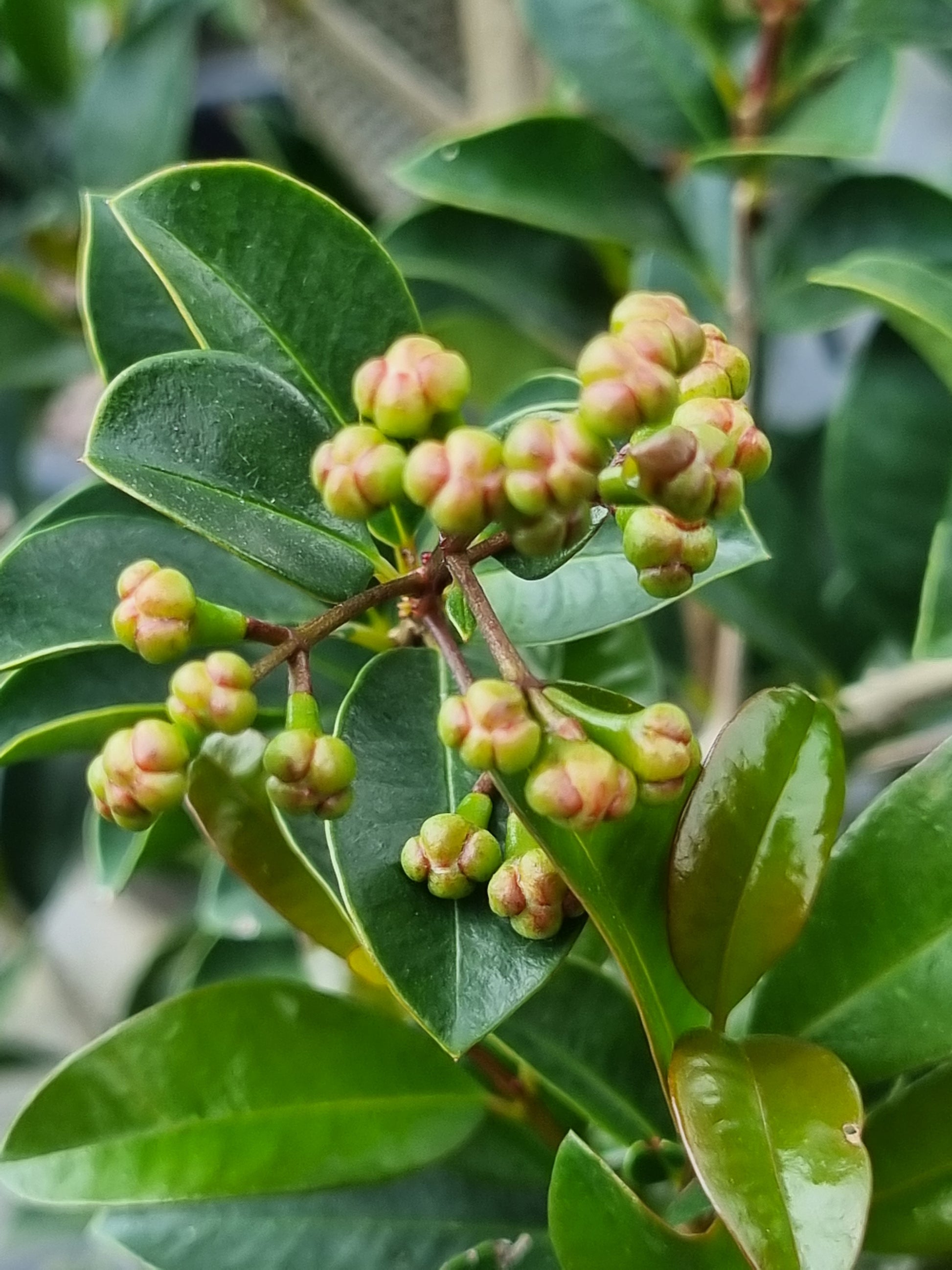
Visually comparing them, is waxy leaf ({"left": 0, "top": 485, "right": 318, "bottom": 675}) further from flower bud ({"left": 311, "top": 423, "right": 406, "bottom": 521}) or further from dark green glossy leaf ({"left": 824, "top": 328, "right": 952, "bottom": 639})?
dark green glossy leaf ({"left": 824, "top": 328, "right": 952, "bottom": 639})

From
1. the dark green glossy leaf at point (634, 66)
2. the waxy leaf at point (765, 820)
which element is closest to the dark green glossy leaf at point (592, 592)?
the waxy leaf at point (765, 820)

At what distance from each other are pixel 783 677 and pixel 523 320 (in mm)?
369

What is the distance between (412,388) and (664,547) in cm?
9

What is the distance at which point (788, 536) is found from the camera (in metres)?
0.86

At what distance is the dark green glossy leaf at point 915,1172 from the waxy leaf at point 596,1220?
0.11 meters

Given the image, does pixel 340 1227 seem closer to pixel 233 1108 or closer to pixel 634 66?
pixel 233 1108

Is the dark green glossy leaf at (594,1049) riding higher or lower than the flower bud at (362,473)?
lower

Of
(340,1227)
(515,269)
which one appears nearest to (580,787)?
(340,1227)

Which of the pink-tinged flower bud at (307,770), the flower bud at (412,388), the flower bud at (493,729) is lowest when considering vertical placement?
the pink-tinged flower bud at (307,770)

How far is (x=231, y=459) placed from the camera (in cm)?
42

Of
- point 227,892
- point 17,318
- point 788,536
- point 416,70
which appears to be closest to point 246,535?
point 227,892

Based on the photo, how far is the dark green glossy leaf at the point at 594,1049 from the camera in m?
0.53

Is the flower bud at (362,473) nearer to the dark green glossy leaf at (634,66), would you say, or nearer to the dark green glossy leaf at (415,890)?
Answer: the dark green glossy leaf at (415,890)

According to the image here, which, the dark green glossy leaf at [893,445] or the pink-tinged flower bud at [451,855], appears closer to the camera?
the pink-tinged flower bud at [451,855]
